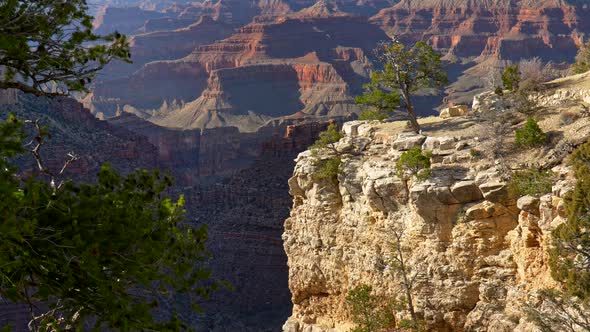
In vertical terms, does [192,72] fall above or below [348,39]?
below

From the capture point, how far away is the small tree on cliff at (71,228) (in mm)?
7695

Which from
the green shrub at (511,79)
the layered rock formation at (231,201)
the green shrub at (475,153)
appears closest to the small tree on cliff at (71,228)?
the green shrub at (475,153)

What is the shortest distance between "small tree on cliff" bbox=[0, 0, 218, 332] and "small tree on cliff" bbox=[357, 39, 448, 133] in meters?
13.5

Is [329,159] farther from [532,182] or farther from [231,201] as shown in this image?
[231,201]

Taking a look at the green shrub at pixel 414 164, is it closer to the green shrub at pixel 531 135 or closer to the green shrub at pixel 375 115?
the green shrub at pixel 531 135

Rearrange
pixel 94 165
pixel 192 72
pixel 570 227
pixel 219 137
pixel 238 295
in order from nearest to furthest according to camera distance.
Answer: pixel 570 227 → pixel 238 295 → pixel 94 165 → pixel 219 137 → pixel 192 72

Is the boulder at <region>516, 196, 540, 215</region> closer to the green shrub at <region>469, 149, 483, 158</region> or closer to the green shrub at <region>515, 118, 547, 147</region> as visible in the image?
the green shrub at <region>515, 118, 547, 147</region>

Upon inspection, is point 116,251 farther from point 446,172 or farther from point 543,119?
point 543,119

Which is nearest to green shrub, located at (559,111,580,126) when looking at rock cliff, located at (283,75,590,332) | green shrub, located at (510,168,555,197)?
Answer: rock cliff, located at (283,75,590,332)

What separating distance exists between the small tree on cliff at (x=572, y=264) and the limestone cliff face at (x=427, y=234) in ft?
3.04

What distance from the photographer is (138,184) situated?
9.25 meters

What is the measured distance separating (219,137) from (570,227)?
77604 mm

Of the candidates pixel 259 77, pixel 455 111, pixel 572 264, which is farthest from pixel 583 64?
pixel 259 77

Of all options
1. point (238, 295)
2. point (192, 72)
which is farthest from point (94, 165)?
point (192, 72)
